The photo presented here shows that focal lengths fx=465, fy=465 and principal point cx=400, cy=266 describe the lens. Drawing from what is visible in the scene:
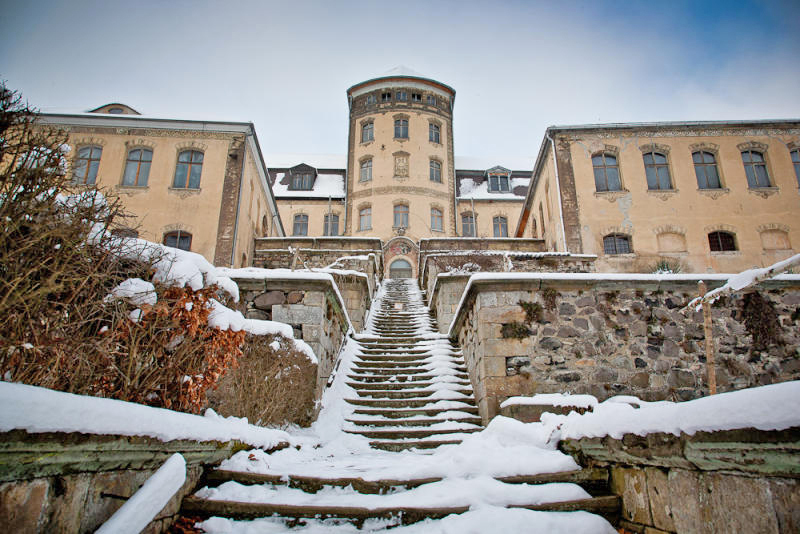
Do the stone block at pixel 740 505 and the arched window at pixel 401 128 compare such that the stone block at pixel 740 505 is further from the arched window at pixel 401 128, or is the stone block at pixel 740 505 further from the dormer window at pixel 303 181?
the dormer window at pixel 303 181

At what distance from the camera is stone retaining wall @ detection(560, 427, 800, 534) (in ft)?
5.86

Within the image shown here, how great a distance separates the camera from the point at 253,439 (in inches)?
146

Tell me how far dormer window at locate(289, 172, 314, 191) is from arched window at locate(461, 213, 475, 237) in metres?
10.7

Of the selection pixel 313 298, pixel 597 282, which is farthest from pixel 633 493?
pixel 313 298

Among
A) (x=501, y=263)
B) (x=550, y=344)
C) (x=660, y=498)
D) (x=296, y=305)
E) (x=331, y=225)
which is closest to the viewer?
(x=660, y=498)

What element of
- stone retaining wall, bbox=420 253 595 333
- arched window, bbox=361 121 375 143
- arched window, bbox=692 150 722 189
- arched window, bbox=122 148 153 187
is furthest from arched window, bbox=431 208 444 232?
arched window, bbox=122 148 153 187

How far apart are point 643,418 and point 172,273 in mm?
3196

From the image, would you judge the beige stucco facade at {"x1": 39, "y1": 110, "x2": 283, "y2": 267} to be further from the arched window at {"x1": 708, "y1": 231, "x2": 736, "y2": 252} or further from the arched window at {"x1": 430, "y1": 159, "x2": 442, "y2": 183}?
the arched window at {"x1": 708, "y1": 231, "x2": 736, "y2": 252}

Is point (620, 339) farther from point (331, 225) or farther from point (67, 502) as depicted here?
point (331, 225)

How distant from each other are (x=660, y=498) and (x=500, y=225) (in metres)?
29.4

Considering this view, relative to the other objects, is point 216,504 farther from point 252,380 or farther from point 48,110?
point 48,110

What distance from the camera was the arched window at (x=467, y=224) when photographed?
3043cm

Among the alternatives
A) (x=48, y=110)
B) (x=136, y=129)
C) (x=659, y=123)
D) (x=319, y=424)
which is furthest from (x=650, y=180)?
(x=48, y=110)

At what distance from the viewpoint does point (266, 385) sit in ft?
15.7
